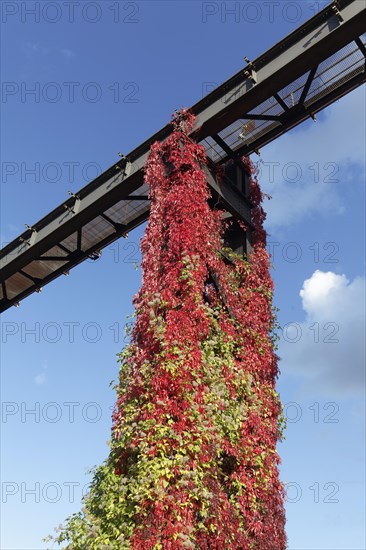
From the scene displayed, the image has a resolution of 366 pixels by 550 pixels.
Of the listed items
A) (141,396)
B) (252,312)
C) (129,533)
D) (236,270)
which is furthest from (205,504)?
(236,270)

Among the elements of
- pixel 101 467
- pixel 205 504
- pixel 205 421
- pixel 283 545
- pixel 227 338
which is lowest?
pixel 283 545

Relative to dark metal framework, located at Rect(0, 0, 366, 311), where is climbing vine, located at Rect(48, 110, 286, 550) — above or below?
below

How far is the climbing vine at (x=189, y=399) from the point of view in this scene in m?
6.80

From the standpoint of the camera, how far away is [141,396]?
7469mm

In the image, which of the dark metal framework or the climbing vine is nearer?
the climbing vine

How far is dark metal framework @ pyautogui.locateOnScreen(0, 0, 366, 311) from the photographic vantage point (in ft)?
29.3

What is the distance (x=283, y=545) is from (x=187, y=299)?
408cm

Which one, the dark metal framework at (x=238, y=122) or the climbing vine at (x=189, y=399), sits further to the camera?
the dark metal framework at (x=238, y=122)

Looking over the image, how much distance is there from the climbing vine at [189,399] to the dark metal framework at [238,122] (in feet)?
2.44

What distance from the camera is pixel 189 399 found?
731cm

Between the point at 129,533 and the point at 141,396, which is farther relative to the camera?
the point at 141,396

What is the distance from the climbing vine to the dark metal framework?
74cm

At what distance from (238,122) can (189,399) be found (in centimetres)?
582

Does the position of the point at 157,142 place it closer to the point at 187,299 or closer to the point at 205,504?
the point at 187,299
